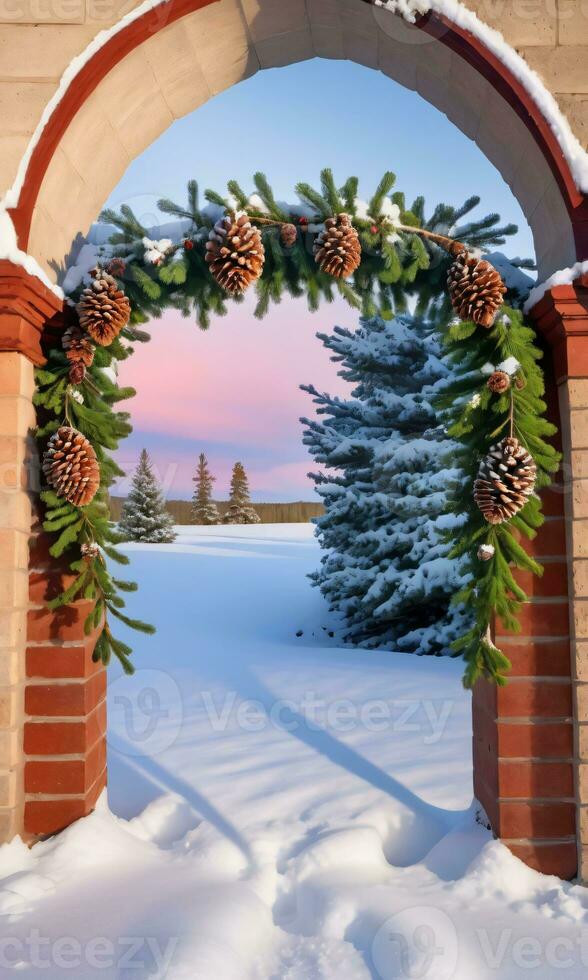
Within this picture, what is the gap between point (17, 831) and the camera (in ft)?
10.5

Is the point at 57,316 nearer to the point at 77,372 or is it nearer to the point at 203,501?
the point at 77,372

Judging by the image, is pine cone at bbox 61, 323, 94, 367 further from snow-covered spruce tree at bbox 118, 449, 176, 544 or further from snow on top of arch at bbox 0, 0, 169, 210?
snow-covered spruce tree at bbox 118, 449, 176, 544

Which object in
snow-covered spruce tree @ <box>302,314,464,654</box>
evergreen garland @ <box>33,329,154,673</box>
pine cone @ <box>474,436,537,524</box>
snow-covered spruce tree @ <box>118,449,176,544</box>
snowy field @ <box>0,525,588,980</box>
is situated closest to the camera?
snowy field @ <box>0,525,588,980</box>

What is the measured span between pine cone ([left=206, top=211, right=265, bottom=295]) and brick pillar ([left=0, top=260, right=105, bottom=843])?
83cm

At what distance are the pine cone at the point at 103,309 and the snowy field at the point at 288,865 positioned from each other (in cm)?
233

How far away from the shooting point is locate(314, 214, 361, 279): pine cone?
314 cm

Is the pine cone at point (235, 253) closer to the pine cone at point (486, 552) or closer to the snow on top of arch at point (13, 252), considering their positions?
the snow on top of arch at point (13, 252)

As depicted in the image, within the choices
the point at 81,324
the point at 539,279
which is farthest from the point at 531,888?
the point at 81,324

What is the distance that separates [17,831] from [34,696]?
2.01 feet

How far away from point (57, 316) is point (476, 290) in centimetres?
203

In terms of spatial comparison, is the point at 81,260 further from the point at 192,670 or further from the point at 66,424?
the point at 192,670

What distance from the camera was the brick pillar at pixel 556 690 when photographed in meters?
3.17

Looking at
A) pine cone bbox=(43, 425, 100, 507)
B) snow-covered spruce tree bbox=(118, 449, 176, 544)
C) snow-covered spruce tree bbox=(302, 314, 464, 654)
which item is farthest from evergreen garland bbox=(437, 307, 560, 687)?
snow-covered spruce tree bbox=(118, 449, 176, 544)

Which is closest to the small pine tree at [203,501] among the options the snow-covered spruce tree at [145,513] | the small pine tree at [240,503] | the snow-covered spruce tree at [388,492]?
the small pine tree at [240,503]
